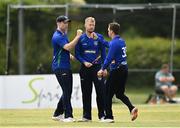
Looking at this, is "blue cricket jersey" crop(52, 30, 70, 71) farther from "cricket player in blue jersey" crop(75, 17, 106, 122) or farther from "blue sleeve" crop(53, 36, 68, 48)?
"cricket player in blue jersey" crop(75, 17, 106, 122)

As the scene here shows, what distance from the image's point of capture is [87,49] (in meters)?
15.6

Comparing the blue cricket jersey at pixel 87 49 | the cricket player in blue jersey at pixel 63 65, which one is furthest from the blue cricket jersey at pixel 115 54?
the cricket player in blue jersey at pixel 63 65

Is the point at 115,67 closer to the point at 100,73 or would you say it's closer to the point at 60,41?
the point at 100,73

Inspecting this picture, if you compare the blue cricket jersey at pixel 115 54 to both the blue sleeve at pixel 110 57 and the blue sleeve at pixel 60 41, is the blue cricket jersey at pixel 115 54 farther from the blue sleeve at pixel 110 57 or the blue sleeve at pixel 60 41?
the blue sleeve at pixel 60 41

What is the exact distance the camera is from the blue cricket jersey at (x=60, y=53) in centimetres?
1552

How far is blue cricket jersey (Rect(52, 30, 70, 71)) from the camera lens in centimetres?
1552

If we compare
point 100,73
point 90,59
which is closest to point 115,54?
point 100,73

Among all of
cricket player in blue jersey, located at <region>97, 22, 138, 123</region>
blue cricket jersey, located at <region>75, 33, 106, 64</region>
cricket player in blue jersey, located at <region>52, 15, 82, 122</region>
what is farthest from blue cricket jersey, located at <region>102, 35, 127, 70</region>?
cricket player in blue jersey, located at <region>52, 15, 82, 122</region>

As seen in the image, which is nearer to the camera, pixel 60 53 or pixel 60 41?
pixel 60 41

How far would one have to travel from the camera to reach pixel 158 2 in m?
27.9

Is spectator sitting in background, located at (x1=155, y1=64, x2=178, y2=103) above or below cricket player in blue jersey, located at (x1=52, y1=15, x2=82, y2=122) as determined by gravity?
below

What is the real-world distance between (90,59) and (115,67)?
1.78 feet

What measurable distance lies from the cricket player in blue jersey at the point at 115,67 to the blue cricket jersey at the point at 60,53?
2.48 ft

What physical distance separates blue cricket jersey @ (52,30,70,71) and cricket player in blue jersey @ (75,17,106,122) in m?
0.23
